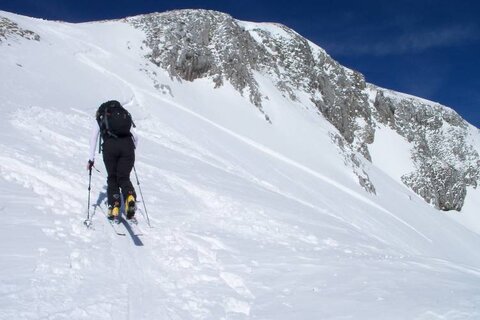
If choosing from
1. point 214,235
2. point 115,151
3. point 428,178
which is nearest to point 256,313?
point 214,235

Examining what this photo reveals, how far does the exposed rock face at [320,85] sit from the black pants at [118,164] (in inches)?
871

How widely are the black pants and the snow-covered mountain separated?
1.61 ft

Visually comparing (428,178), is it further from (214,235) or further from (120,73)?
(214,235)

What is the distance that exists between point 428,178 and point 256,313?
42.4 metres

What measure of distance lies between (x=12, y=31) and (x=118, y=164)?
17.8 metres

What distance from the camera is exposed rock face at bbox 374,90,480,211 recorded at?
4378 cm

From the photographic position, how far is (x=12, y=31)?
21828 millimetres

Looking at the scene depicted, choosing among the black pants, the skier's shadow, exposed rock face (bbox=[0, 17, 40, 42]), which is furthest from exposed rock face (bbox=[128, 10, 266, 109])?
the black pants

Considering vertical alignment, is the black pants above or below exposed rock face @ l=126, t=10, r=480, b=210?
below

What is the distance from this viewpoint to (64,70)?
66.9 feet

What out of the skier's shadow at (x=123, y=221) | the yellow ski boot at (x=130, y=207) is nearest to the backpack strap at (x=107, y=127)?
the yellow ski boot at (x=130, y=207)

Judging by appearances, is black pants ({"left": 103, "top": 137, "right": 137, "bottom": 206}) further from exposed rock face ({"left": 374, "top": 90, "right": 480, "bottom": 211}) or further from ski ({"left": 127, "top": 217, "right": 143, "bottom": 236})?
exposed rock face ({"left": 374, "top": 90, "right": 480, "bottom": 211})

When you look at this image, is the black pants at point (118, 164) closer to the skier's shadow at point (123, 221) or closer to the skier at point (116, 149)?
the skier at point (116, 149)

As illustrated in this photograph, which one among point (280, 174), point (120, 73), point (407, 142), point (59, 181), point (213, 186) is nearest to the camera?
point (59, 181)
